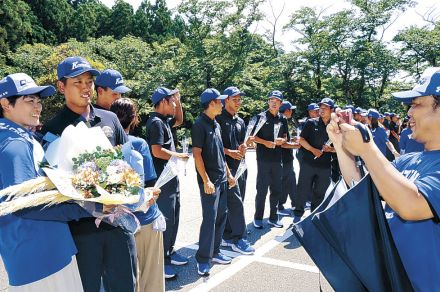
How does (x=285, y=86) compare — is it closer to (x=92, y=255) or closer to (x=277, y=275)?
(x=277, y=275)

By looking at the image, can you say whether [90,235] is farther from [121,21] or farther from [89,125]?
[121,21]

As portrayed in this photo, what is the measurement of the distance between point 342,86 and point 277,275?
2750 centimetres

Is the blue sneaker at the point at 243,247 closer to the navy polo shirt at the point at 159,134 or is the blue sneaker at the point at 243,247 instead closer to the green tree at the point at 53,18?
the navy polo shirt at the point at 159,134

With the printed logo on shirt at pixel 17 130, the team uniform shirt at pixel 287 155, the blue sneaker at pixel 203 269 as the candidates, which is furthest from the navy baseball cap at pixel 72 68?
the team uniform shirt at pixel 287 155

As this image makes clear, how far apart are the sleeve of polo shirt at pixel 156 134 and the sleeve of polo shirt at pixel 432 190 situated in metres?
3.20

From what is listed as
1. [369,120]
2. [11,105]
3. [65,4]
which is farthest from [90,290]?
[65,4]

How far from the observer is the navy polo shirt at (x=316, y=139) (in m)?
6.45

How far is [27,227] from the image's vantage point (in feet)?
7.14

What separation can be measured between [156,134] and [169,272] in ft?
5.32

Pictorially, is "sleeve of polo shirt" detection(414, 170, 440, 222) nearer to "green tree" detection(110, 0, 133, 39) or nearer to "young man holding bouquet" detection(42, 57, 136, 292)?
"young man holding bouquet" detection(42, 57, 136, 292)

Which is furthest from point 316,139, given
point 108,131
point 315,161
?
point 108,131

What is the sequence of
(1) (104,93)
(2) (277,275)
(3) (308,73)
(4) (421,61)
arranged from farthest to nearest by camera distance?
(3) (308,73)
(4) (421,61)
(2) (277,275)
(1) (104,93)

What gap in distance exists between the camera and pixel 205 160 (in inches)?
183

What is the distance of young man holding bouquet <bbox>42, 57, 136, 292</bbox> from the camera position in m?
2.47
